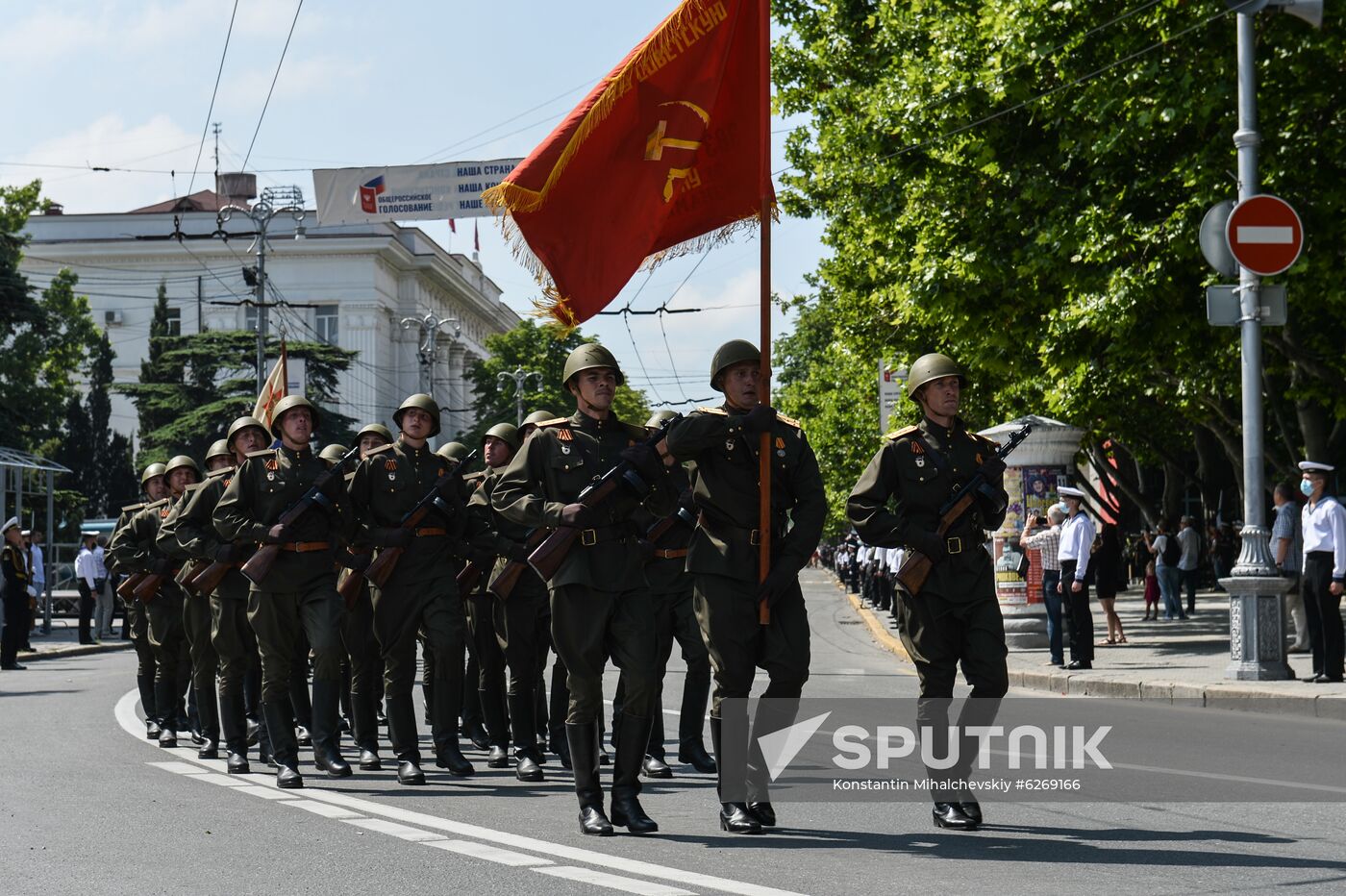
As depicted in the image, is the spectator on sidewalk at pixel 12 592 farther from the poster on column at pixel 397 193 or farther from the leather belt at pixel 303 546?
the leather belt at pixel 303 546

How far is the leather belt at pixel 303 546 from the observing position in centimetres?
1029

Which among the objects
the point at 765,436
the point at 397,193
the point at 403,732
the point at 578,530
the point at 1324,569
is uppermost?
the point at 397,193

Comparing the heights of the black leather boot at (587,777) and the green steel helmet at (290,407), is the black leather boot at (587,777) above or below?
below

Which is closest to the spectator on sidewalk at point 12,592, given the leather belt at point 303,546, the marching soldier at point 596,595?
the leather belt at point 303,546

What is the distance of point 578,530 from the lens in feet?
25.8

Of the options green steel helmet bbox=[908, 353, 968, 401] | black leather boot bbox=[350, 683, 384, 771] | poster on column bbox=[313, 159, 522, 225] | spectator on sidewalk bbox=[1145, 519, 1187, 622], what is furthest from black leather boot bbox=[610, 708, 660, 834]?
poster on column bbox=[313, 159, 522, 225]

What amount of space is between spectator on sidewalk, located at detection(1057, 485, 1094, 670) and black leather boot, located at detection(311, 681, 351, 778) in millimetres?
9991

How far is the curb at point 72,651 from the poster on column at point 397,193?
9.99 m

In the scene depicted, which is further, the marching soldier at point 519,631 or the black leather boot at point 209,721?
the black leather boot at point 209,721

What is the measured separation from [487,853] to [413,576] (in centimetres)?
318

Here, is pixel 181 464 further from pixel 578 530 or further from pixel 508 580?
pixel 578 530

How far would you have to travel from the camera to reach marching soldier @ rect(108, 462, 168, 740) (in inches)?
510

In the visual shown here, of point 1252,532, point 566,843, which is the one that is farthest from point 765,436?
point 1252,532

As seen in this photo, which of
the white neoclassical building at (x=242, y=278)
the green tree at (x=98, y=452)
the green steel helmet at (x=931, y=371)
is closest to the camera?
the green steel helmet at (x=931, y=371)
